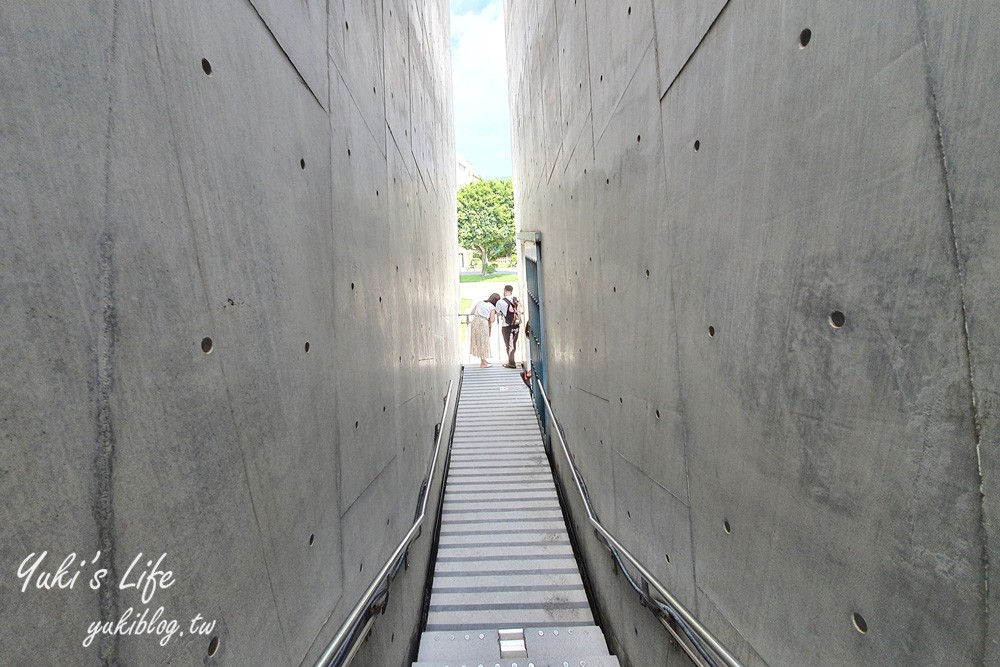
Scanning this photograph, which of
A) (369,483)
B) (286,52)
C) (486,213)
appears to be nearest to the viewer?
(286,52)

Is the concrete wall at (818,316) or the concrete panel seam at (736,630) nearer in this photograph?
the concrete wall at (818,316)

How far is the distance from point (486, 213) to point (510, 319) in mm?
24979

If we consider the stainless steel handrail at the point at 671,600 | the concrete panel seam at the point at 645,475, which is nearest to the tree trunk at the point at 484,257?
the stainless steel handrail at the point at 671,600

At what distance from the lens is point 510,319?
11750 mm

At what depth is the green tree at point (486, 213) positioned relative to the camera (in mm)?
34506

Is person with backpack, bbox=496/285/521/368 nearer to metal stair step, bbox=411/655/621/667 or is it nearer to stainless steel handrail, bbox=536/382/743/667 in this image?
stainless steel handrail, bbox=536/382/743/667

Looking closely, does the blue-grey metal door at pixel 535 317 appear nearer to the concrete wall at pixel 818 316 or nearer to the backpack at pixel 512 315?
the backpack at pixel 512 315

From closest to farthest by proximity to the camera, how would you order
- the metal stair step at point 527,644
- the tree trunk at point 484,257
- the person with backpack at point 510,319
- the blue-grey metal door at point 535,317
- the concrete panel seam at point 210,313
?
the concrete panel seam at point 210,313 < the metal stair step at point 527,644 < the blue-grey metal door at point 535,317 < the person with backpack at point 510,319 < the tree trunk at point 484,257

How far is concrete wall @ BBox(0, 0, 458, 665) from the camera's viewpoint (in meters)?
0.76

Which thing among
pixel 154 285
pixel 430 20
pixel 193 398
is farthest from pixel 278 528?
pixel 430 20

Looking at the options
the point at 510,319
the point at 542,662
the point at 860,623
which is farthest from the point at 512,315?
the point at 860,623

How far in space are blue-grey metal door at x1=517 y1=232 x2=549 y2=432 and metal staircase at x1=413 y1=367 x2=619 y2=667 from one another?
1.04m

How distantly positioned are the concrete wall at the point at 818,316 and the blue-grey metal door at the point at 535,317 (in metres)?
4.91

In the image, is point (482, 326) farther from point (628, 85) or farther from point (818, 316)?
point (818, 316)
